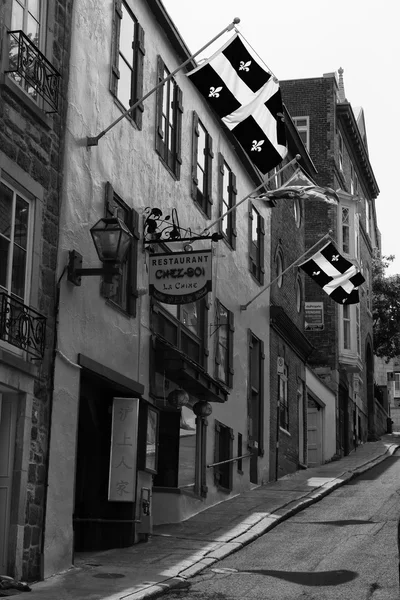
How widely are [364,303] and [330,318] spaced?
25.9 feet

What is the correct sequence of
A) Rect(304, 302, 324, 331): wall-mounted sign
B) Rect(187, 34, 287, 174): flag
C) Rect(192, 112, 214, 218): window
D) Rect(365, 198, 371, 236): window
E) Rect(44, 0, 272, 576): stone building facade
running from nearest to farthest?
Rect(44, 0, 272, 576): stone building facade < Rect(187, 34, 287, 174): flag < Rect(192, 112, 214, 218): window < Rect(304, 302, 324, 331): wall-mounted sign < Rect(365, 198, 371, 236): window

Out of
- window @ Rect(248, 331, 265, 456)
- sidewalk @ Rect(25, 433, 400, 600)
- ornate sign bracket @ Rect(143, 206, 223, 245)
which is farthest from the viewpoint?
window @ Rect(248, 331, 265, 456)

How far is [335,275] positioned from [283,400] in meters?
5.20

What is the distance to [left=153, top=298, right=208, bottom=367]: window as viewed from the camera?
19.1 meters

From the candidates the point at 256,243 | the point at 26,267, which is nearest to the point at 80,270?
the point at 26,267

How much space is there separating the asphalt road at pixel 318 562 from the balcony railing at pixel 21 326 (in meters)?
3.54

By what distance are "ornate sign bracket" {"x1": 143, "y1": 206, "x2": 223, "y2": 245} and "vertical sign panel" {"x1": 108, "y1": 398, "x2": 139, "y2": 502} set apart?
2912 mm

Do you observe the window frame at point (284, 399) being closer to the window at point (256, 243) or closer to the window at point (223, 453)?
the window at point (256, 243)

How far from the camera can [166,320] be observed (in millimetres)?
19453

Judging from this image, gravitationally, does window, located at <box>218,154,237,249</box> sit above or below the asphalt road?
above

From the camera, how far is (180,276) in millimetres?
16938

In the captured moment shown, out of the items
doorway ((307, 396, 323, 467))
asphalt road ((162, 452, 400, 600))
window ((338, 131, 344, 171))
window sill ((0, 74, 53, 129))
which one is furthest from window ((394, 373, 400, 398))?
window sill ((0, 74, 53, 129))

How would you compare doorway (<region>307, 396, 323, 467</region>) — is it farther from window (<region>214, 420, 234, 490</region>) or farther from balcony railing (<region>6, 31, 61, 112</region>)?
balcony railing (<region>6, 31, 61, 112</region>)

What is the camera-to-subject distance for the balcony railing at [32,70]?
13.1 meters
